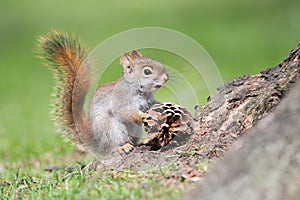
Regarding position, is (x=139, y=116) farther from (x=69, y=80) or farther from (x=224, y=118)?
(x=69, y=80)

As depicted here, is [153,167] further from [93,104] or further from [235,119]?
[93,104]

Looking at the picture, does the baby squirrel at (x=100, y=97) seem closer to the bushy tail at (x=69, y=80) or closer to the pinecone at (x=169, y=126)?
the bushy tail at (x=69, y=80)

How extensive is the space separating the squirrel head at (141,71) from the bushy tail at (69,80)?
299mm

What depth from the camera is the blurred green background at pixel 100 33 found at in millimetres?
7281

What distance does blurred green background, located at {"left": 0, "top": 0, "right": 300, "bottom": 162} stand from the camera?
7.28m

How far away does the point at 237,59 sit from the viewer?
1091 cm

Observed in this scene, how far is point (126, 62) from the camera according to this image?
12.5 feet

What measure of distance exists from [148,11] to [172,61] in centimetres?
1258

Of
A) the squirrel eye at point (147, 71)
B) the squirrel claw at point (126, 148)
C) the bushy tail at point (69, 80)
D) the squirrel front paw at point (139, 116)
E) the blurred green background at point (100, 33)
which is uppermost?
the blurred green background at point (100, 33)

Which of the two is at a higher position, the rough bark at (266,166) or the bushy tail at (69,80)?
the bushy tail at (69,80)

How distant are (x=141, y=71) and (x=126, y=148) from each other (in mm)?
522

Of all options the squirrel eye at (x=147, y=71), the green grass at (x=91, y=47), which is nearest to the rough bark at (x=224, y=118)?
the green grass at (x=91, y=47)

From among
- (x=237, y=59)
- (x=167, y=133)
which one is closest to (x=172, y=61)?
(x=167, y=133)

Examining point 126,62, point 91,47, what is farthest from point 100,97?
point 91,47
